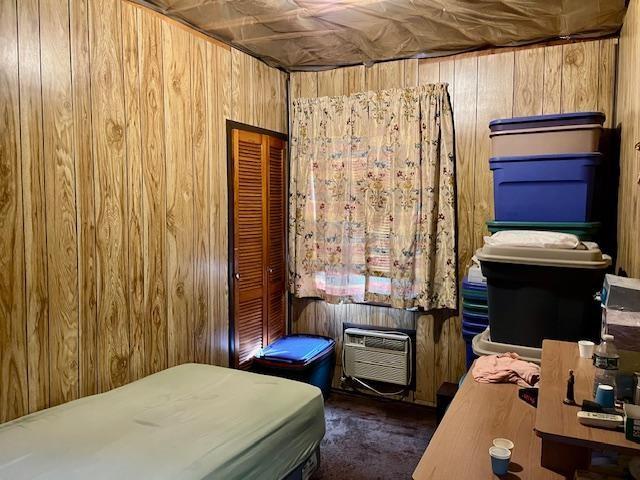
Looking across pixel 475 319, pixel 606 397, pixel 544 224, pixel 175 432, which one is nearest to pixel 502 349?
pixel 475 319

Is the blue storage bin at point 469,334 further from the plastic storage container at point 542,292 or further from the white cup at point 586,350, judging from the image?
the white cup at point 586,350

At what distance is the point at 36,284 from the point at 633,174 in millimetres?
2659

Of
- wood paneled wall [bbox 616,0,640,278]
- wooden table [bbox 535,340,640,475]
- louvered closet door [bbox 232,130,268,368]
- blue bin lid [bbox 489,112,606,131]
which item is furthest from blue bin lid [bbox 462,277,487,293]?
louvered closet door [bbox 232,130,268,368]

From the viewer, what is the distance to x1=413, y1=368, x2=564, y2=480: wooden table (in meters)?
1.27

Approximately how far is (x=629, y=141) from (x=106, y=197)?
100.0 inches

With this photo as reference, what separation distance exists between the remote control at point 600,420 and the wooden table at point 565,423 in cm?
1

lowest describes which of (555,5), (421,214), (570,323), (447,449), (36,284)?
(447,449)

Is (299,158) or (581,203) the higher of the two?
(299,158)

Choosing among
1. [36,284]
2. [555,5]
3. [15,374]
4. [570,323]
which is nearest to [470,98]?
[555,5]

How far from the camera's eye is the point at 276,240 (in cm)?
371

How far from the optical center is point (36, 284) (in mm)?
2033

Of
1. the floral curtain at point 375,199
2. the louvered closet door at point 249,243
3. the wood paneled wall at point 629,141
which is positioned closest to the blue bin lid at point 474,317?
the floral curtain at point 375,199

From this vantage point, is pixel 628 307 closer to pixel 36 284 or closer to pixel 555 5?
pixel 555 5

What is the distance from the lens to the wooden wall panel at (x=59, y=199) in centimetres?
207
